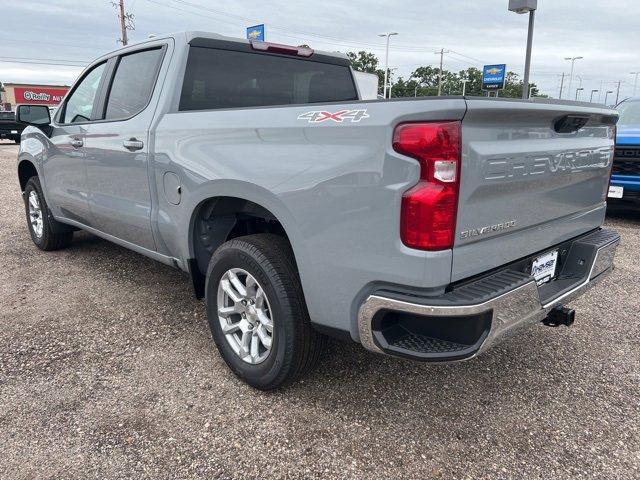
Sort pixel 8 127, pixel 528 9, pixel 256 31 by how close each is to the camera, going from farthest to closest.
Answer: pixel 8 127
pixel 256 31
pixel 528 9

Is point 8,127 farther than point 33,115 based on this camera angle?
Yes

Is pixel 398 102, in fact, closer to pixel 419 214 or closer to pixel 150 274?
pixel 419 214

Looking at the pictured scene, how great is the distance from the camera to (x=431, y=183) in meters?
1.93

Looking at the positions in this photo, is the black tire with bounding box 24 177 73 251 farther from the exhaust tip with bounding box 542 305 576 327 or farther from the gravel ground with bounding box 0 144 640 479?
the exhaust tip with bounding box 542 305 576 327

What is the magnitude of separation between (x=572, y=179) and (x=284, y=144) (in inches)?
59.4

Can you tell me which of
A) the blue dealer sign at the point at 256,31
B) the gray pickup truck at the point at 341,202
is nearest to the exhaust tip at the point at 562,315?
the gray pickup truck at the point at 341,202

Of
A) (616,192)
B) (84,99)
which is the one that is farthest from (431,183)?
(616,192)

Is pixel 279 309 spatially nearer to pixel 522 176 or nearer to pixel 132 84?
pixel 522 176

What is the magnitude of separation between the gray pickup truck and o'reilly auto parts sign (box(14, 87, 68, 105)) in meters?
62.0

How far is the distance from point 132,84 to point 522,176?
2.80 metres

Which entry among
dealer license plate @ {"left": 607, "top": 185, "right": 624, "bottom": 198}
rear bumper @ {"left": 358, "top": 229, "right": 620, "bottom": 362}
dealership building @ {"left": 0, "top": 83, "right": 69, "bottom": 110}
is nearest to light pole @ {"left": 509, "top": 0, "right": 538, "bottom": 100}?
dealer license plate @ {"left": 607, "top": 185, "right": 624, "bottom": 198}

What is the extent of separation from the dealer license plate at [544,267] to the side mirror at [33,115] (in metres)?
4.39

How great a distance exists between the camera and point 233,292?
282 centimetres

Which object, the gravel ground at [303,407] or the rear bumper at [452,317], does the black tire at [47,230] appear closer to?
the gravel ground at [303,407]
